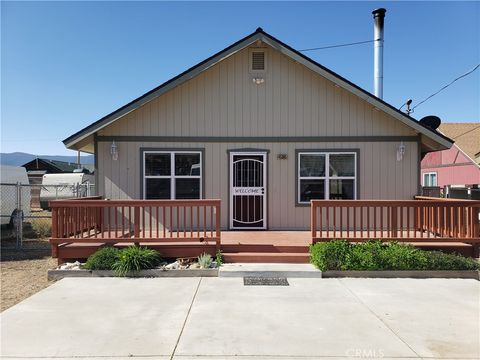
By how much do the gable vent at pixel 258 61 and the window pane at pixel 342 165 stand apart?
2989 mm

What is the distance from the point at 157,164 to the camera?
9977mm

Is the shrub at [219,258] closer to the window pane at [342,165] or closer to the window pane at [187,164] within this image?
the window pane at [187,164]

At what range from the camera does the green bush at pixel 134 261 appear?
7004mm

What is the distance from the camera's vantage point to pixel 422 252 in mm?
7340

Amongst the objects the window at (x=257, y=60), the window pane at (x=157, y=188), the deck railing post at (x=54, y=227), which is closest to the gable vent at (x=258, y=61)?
the window at (x=257, y=60)

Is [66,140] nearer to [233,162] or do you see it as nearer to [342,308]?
[233,162]

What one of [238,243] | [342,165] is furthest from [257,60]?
[238,243]

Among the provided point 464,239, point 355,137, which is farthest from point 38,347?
point 355,137

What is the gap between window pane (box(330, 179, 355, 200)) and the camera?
9.98m

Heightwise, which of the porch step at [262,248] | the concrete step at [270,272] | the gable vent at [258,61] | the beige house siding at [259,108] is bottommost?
the concrete step at [270,272]

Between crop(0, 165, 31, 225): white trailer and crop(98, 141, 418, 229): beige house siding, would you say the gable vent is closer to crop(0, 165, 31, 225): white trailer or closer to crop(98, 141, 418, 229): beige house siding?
crop(98, 141, 418, 229): beige house siding

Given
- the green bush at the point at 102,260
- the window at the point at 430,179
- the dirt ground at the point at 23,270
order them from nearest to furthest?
1. the dirt ground at the point at 23,270
2. the green bush at the point at 102,260
3. the window at the point at 430,179

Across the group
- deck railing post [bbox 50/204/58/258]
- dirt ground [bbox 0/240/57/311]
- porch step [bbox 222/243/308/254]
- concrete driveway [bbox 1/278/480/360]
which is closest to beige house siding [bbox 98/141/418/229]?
porch step [bbox 222/243/308/254]

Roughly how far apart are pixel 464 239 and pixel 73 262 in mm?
7953
